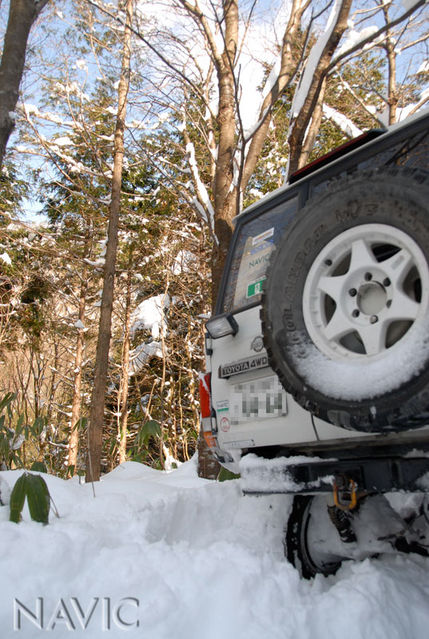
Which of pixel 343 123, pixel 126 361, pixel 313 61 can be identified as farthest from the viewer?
pixel 126 361

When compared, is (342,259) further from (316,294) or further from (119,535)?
(119,535)

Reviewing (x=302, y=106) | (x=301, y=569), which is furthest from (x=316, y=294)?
(x=302, y=106)

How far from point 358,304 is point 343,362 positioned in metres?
0.22

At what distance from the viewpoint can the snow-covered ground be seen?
5.07 ft

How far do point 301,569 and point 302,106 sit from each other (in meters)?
4.81

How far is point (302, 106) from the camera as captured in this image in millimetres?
5082

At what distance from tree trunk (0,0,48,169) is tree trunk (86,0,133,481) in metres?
2.03

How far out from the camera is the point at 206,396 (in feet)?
8.34

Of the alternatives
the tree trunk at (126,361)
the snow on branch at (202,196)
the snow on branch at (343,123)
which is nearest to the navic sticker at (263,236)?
the snow on branch at (202,196)

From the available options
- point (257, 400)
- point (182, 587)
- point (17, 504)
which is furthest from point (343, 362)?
point (17, 504)

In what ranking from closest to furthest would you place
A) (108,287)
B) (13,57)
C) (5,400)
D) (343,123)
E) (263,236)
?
(263,236) < (5,400) < (13,57) < (108,287) < (343,123)

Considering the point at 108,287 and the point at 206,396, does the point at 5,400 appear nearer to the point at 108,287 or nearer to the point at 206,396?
the point at 206,396

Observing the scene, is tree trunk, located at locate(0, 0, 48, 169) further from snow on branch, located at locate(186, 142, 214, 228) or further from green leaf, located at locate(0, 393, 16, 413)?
snow on branch, located at locate(186, 142, 214, 228)

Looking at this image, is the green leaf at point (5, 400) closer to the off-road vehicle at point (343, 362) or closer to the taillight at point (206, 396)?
the taillight at point (206, 396)
